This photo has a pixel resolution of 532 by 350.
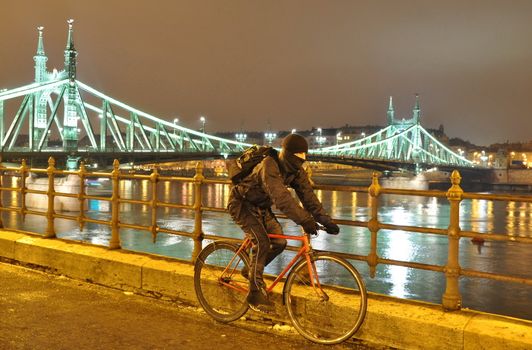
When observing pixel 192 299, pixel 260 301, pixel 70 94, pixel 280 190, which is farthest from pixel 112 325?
pixel 70 94

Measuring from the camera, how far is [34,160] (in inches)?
1845

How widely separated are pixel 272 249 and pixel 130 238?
16918mm

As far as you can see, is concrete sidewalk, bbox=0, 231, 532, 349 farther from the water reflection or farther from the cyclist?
the water reflection

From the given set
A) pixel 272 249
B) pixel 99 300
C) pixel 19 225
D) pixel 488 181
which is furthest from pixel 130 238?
pixel 488 181

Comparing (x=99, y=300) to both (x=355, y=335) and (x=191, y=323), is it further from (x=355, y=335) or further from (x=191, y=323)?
(x=355, y=335)

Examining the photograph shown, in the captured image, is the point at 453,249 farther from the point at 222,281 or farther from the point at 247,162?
the point at 222,281

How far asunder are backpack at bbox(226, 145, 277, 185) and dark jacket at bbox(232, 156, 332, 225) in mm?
38

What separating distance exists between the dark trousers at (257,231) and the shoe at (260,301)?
4 centimetres

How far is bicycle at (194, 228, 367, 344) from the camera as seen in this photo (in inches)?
179

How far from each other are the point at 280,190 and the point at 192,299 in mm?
1912

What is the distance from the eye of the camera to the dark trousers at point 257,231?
4.75m

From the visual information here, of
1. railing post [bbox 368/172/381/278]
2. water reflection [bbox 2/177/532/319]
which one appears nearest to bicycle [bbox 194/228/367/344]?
railing post [bbox 368/172/381/278]

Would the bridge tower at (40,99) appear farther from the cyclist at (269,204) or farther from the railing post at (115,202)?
the cyclist at (269,204)

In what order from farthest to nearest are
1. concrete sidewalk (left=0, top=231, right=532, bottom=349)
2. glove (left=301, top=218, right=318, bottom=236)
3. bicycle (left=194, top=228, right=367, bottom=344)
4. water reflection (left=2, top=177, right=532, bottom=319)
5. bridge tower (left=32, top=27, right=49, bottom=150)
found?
bridge tower (left=32, top=27, right=49, bottom=150), water reflection (left=2, top=177, right=532, bottom=319), bicycle (left=194, top=228, right=367, bottom=344), glove (left=301, top=218, right=318, bottom=236), concrete sidewalk (left=0, top=231, right=532, bottom=349)
